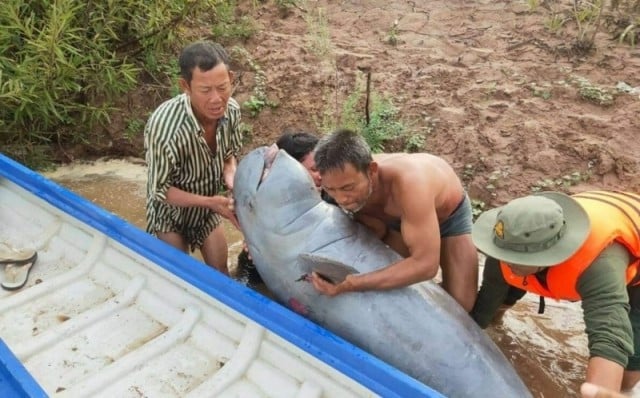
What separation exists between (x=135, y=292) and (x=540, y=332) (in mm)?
2504

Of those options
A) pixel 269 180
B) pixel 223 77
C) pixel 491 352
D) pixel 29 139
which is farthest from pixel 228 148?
pixel 29 139

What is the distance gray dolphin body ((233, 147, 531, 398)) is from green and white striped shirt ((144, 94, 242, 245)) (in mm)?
439

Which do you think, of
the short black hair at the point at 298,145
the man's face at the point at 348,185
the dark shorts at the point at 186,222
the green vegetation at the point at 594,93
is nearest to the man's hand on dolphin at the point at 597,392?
the man's face at the point at 348,185

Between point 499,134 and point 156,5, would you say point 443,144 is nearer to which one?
point 499,134

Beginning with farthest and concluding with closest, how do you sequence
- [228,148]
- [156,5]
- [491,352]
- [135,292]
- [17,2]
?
[156,5] → [17,2] → [228,148] → [135,292] → [491,352]

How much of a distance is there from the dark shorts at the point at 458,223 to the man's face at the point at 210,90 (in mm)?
1365

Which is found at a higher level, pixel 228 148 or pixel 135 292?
pixel 228 148

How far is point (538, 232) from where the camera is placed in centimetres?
253

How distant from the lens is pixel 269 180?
9.36 feet

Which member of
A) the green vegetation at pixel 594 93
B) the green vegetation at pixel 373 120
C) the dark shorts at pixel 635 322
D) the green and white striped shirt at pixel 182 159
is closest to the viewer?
the dark shorts at pixel 635 322

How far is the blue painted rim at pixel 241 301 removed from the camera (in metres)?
2.38

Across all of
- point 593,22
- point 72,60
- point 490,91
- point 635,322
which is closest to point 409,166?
point 635,322

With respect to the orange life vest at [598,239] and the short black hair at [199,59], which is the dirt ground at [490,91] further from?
the short black hair at [199,59]

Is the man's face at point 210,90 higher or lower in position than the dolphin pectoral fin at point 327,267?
higher
